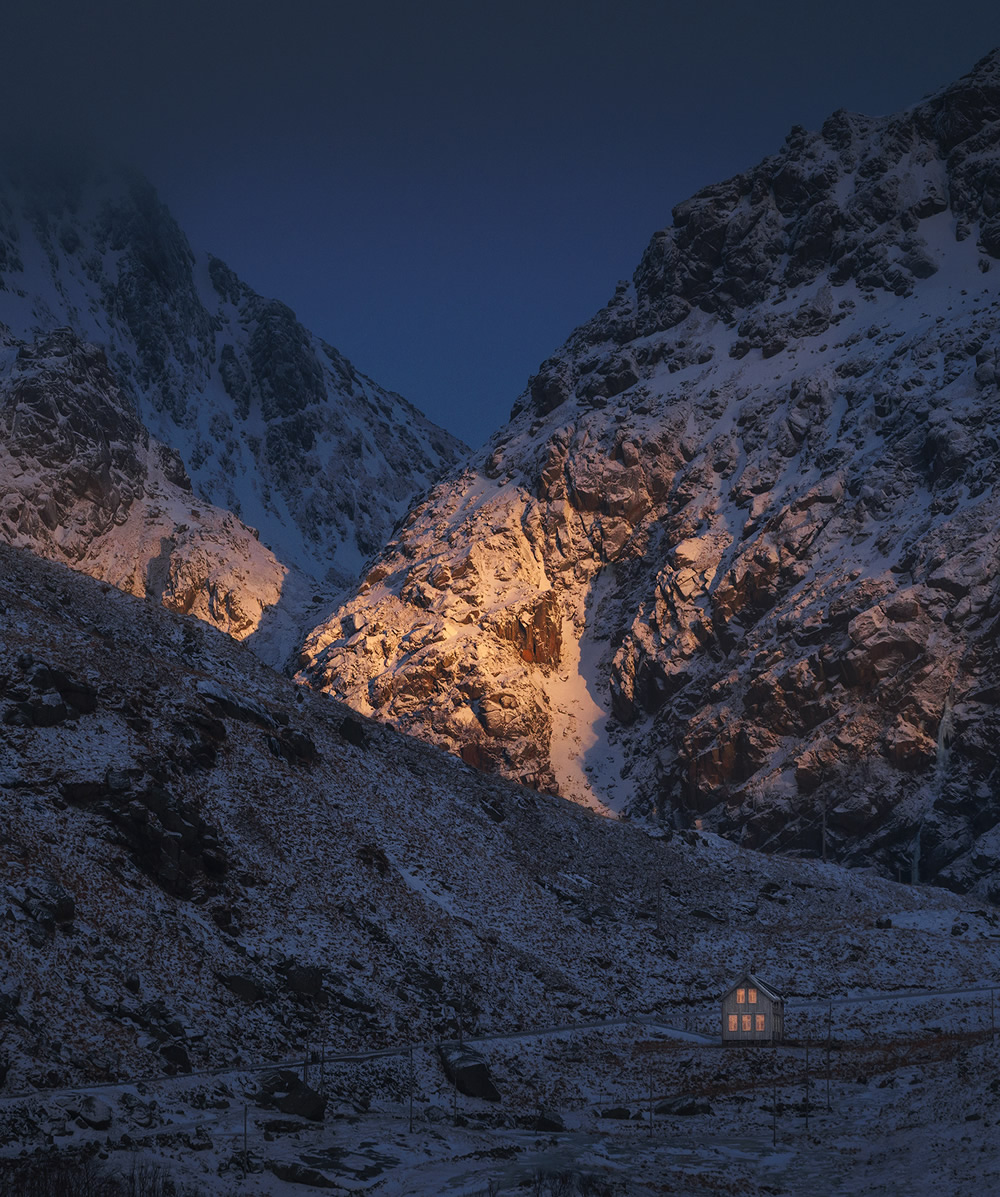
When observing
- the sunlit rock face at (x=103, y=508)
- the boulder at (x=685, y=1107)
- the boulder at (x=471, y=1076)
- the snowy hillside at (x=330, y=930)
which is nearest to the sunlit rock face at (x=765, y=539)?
the sunlit rock face at (x=103, y=508)

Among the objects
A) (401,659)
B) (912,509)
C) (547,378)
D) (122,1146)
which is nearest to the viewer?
(122,1146)

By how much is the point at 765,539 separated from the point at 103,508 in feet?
268

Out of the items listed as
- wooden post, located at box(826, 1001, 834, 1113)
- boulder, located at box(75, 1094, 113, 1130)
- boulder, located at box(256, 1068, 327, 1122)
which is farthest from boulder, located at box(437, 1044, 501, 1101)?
boulder, located at box(75, 1094, 113, 1130)

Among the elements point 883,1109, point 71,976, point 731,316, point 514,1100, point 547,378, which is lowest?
point 71,976

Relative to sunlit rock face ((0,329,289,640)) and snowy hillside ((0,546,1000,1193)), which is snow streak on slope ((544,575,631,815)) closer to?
sunlit rock face ((0,329,289,640))

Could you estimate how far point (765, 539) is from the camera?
134 m

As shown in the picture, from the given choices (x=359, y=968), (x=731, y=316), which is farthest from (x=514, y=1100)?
(x=731, y=316)

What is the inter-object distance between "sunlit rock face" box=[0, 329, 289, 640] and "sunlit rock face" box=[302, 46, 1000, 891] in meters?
21.5

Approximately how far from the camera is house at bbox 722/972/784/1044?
5303cm

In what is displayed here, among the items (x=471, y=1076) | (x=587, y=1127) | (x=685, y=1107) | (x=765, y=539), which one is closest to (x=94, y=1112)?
(x=471, y=1076)

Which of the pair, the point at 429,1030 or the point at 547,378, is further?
the point at 547,378

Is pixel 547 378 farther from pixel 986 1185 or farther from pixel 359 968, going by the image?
pixel 986 1185

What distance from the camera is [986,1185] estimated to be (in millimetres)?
28891

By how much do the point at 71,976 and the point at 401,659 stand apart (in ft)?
327
